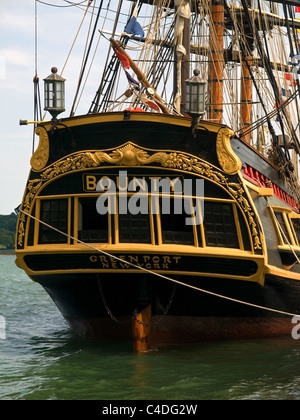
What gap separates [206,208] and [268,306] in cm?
245

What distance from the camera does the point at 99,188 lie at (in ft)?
38.8

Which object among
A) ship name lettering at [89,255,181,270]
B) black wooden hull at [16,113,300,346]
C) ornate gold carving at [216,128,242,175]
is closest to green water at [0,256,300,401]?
black wooden hull at [16,113,300,346]

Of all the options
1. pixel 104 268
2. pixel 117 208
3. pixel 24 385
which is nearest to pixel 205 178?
pixel 117 208

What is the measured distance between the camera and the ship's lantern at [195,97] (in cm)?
1148

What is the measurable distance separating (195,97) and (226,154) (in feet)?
3.68

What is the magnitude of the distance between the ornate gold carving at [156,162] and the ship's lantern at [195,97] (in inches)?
29.4

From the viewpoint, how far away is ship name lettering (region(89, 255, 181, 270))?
11.7m

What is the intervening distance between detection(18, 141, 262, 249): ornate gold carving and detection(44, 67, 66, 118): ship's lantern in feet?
2.77

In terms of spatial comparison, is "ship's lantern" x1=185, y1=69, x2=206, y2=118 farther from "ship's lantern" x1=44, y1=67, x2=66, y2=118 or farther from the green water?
the green water

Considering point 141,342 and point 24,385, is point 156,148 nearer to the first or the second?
point 141,342

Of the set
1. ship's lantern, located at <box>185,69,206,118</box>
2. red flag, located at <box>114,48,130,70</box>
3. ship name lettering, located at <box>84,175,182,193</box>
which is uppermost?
red flag, located at <box>114,48,130,70</box>

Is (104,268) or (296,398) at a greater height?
(104,268)
